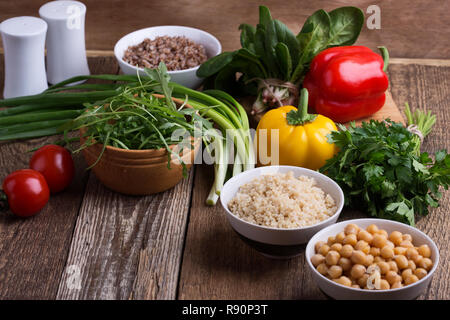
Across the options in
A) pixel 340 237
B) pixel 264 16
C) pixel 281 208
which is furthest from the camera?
pixel 264 16

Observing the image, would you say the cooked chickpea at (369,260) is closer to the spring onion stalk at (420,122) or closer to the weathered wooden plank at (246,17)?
the spring onion stalk at (420,122)

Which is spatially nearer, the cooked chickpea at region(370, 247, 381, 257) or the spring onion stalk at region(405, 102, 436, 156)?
the cooked chickpea at region(370, 247, 381, 257)

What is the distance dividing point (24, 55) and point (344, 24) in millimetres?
1202

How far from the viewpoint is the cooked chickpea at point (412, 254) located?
1.32 m

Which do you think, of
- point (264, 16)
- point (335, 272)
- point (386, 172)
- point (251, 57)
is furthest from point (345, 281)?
point (264, 16)

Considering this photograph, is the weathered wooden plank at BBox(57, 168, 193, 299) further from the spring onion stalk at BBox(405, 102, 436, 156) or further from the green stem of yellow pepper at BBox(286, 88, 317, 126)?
the spring onion stalk at BBox(405, 102, 436, 156)

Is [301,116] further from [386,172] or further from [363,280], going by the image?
[363,280]

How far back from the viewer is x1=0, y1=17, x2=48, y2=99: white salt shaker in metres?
2.15

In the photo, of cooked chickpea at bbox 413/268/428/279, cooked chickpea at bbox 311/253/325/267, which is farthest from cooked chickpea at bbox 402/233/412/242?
cooked chickpea at bbox 311/253/325/267

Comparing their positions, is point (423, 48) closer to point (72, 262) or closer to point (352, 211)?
point (352, 211)

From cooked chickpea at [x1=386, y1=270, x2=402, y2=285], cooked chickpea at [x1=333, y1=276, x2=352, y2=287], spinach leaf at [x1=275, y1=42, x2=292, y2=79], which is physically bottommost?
cooked chickpea at [x1=333, y1=276, x2=352, y2=287]

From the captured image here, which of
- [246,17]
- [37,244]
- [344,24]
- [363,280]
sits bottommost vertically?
[37,244]

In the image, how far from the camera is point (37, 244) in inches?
62.5

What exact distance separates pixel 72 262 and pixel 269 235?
519mm
